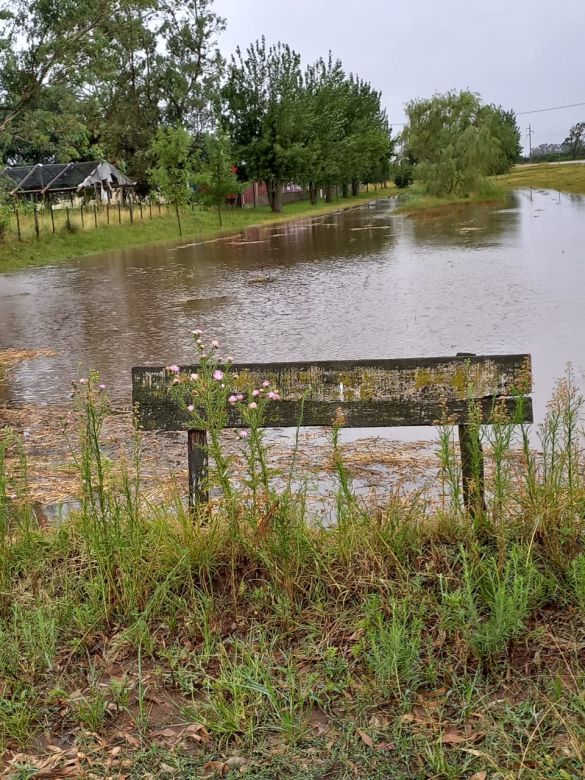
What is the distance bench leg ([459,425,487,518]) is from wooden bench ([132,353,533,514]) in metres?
0.01

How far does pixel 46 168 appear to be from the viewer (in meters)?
64.0

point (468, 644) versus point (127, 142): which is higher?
point (127, 142)

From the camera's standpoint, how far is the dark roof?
60.4m

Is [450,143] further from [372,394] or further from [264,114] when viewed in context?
[372,394]

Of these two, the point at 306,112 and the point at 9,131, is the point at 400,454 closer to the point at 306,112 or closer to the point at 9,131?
the point at 9,131

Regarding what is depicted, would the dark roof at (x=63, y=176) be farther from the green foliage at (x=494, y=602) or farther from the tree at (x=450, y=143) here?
the green foliage at (x=494, y=602)

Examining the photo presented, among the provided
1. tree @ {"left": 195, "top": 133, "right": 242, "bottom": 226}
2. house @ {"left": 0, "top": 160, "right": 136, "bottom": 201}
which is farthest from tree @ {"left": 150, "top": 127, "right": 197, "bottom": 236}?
house @ {"left": 0, "top": 160, "right": 136, "bottom": 201}

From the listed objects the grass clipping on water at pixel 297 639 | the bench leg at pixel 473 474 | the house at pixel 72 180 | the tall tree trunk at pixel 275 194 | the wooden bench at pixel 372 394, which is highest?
the house at pixel 72 180

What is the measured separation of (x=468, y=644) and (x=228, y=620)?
983mm

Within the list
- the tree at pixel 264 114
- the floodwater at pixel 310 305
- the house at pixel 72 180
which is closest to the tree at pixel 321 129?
the tree at pixel 264 114

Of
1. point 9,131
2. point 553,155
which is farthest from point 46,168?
point 553,155

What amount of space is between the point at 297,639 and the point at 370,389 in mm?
1464

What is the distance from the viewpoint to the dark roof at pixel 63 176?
6038 centimetres

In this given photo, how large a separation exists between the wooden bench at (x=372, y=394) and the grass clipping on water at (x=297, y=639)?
40cm
